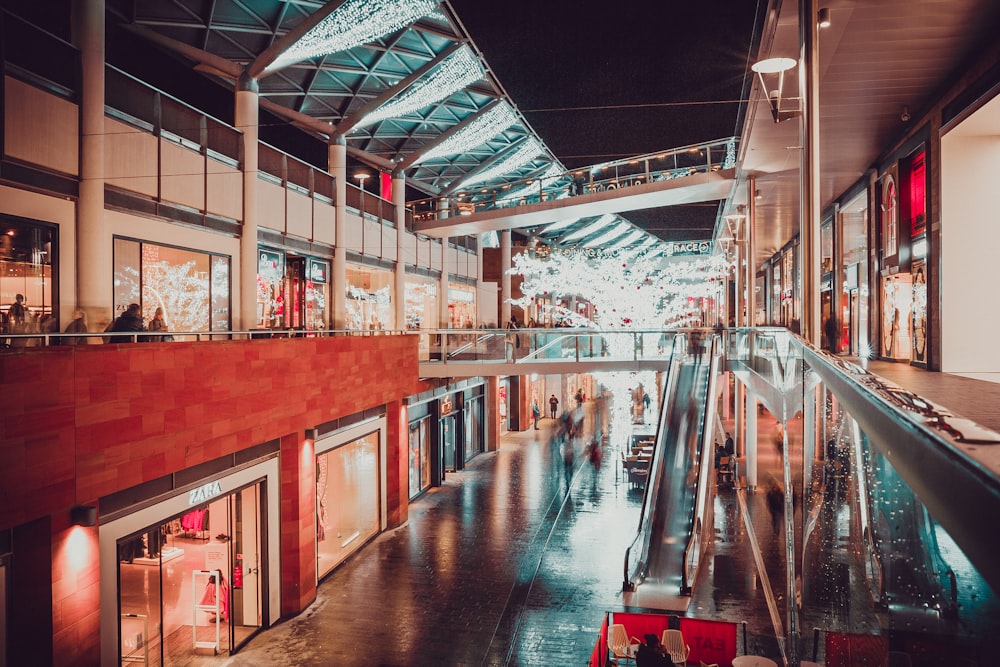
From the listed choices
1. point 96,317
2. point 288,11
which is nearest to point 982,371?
point 96,317

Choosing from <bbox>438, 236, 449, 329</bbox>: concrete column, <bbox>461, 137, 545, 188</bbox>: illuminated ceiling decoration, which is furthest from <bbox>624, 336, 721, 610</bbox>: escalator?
<bbox>438, 236, 449, 329</bbox>: concrete column

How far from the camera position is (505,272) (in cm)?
3350

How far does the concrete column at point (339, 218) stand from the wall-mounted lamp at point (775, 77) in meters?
12.1

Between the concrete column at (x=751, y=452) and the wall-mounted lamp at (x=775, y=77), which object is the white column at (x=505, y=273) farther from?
the wall-mounted lamp at (x=775, y=77)

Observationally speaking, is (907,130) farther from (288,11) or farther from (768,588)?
(288,11)

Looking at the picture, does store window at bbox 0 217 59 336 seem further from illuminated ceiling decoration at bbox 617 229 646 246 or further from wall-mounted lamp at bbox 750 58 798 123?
illuminated ceiling decoration at bbox 617 229 646 246

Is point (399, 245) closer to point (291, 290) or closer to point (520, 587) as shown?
point (291, 290)

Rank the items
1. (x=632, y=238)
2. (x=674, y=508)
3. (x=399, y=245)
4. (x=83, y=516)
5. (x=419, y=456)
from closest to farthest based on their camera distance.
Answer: (x=83, y=516) → (x=674, y=508) → (x=419, y=456) → (x=399, y=245) → (x=632, y=238)

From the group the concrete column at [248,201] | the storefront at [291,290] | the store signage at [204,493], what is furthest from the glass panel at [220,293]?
the store signage at [204,493]

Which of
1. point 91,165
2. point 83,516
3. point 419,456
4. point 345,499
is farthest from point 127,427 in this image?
point 419,456

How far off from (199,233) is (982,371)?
528 inches

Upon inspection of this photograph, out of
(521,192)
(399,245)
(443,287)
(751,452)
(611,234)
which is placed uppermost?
(611,234)

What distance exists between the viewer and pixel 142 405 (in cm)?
816

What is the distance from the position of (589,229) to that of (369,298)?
70.0 ft
